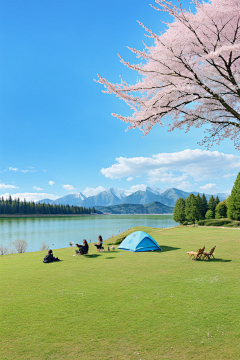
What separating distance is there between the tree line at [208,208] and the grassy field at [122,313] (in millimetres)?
40742

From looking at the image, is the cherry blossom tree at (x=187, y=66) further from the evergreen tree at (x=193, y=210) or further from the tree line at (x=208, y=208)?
the evergreen tree at (x=193, y=210)

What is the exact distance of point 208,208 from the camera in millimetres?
73750

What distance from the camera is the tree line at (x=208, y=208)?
49906 millimetres

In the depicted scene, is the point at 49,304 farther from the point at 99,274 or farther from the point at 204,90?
the point at 204,90

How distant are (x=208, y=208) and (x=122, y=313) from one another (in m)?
72.3

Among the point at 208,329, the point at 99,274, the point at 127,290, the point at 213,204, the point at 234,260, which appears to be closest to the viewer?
the point at 208,329

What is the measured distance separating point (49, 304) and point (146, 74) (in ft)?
30.3

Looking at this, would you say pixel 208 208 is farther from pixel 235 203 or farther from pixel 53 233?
pixel 53 233

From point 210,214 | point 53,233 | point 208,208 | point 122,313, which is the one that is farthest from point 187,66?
point 208,208

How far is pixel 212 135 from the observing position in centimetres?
1018

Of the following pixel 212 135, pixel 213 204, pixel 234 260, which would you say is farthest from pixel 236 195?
pixel 212 135

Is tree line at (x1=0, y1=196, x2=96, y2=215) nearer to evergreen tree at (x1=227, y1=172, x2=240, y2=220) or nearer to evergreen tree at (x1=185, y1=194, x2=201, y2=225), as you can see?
evergreen tree at (x1=185, y1=194, x2=201, y2=225)

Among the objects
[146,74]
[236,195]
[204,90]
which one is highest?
[146,74]

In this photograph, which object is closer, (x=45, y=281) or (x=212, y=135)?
(x=212, y=135)
